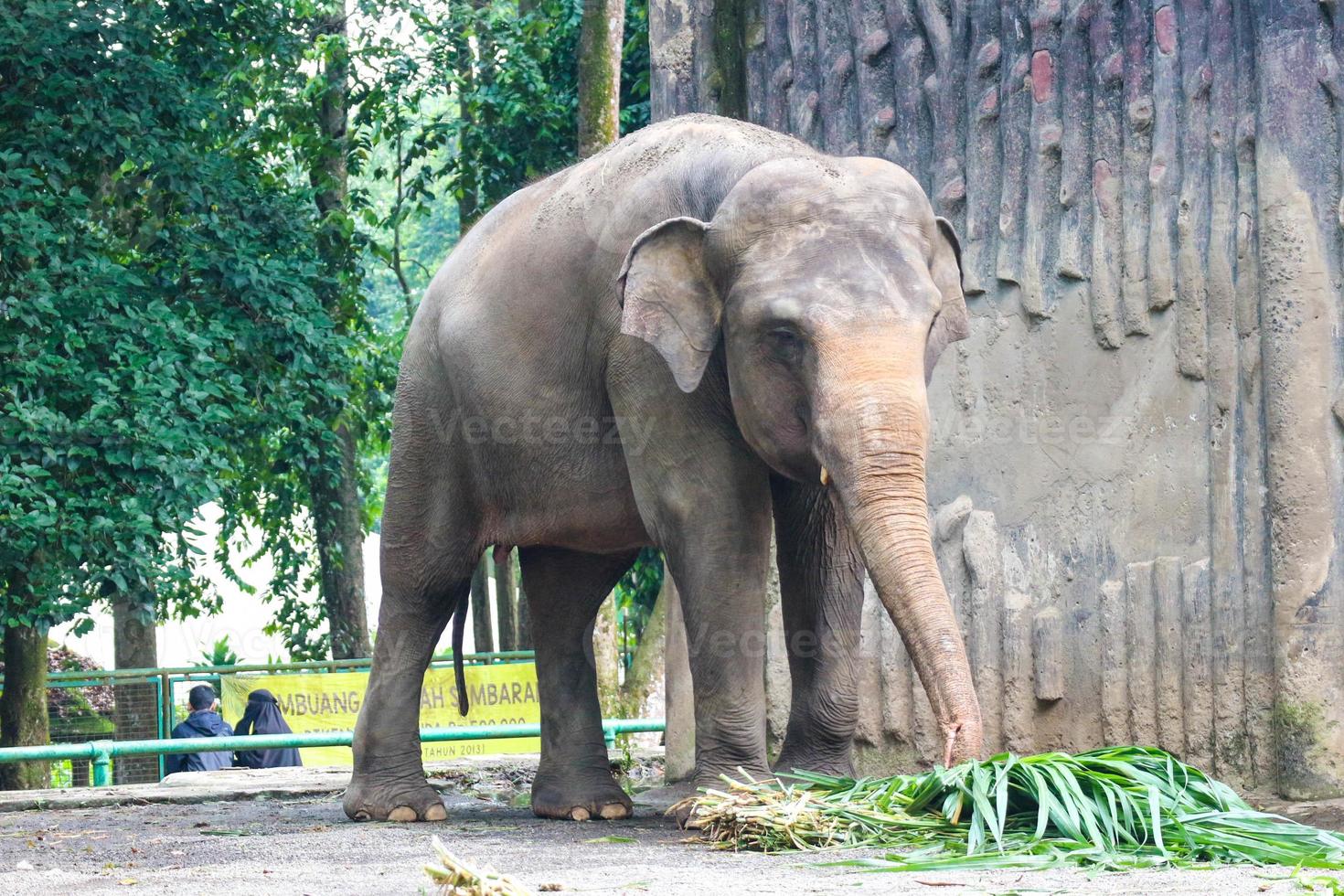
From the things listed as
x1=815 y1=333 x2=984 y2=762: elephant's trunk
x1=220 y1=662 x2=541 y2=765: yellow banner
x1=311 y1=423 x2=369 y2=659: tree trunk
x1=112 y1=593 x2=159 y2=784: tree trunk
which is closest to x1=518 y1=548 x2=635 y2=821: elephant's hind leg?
x1=815 y1=333 x2=984 y2=762: elephant's trunk

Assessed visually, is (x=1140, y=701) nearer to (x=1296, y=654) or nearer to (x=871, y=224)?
→ (x=1296, y=654)

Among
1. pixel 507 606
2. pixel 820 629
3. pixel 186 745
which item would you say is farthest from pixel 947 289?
pixel 507 606

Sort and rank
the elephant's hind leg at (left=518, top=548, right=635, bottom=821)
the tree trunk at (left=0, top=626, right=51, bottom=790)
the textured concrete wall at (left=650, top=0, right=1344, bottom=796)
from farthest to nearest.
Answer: the tree trunk at (left=0, top=626, right=51, bottom=790)
the elephant's hind leg at (left=518, top=548, right=635, bottom=821)
the textured concrete wall at (left=650, top=0, right=1344, bottom=796)

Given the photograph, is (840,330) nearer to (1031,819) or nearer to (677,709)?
(1031,819)

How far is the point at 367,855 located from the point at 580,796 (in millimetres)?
1306

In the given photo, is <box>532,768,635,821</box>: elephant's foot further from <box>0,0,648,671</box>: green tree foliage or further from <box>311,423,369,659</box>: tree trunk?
<box>311,423,369,659</box>: tree trunk

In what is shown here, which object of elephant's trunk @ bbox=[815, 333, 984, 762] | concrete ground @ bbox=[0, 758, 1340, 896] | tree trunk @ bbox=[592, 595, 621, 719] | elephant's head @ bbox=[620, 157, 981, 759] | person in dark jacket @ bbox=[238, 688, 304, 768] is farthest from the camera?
tree trunk @ bbox=[592, 595, 621, 719]

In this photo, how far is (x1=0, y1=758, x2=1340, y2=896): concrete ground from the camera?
404cm

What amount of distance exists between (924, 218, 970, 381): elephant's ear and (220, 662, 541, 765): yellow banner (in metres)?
8.34

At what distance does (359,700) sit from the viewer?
14.1 metres

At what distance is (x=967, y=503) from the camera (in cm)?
668

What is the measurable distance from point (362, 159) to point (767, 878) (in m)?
15.2

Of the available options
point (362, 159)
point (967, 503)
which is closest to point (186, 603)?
point (362, 159)

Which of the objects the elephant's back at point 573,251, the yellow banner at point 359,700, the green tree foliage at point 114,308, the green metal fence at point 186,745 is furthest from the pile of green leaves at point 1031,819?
the yellow banner at point 359,700
